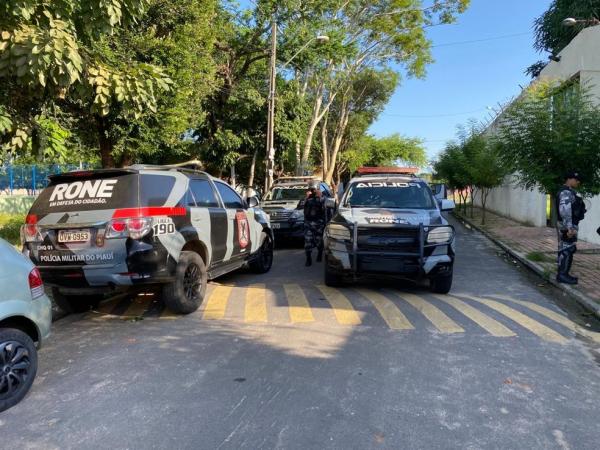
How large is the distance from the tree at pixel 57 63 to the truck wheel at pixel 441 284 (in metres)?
4.69

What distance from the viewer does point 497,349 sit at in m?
5.47

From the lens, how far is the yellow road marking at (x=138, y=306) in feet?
23.2

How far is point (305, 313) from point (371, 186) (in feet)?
11.0

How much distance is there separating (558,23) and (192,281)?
28.9m

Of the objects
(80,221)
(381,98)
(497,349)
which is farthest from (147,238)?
(381,98)

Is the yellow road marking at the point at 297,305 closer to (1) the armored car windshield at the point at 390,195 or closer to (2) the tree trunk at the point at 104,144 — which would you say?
(1) the armored car windshield at the point at 390,195

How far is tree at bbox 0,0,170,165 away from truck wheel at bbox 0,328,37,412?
2591 millimetres

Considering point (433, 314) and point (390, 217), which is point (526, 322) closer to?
point (433, 314)

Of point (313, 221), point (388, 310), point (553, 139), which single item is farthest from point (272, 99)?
point (388, 310)

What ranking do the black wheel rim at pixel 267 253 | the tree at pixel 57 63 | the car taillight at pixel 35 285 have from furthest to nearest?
the black wheel rim at pixel 267 253 → the tree at pixel 57 63 → the car taillight at pixel 35 285

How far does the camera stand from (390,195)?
9172 mm

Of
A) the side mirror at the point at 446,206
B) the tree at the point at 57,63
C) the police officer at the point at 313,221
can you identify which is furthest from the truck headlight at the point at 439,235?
the tree at the point at 57,63

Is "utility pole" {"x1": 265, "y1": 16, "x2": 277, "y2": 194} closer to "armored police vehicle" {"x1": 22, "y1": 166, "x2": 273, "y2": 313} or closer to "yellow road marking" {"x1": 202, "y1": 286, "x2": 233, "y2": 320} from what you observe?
"yellow road marking" {"x1": 202, "y1": 286, "x2": 233, "y2": 320}

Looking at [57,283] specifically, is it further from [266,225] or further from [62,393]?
[266,225]
